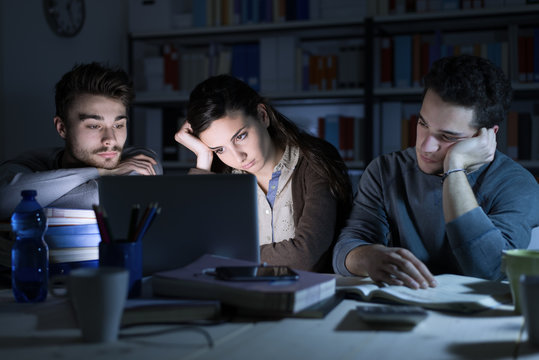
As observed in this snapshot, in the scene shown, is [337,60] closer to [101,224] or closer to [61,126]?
[61,126]

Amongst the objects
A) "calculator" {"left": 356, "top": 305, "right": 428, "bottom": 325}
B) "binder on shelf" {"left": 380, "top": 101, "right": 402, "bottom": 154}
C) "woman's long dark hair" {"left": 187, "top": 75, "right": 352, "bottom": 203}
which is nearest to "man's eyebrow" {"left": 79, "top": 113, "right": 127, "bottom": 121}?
"woman's long dark hair" {"left": 187, "top": 75, "right": 352, "bottom": 203}

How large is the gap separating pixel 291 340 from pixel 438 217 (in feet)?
2.73

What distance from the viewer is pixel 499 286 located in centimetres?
101

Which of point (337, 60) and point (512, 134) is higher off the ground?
point (337, 60)

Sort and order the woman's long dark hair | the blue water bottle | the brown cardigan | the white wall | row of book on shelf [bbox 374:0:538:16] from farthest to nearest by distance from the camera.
→ row of book on shelf [bbox 374:0:538:16] < the white wall < the woman's long dark hair < the brown cardigan < the blue water bottle

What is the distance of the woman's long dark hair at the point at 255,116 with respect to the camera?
1.64m

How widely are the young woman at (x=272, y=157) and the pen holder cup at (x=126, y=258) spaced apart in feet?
2.19

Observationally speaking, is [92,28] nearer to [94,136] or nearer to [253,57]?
[253,57]

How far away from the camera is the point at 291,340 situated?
729mm

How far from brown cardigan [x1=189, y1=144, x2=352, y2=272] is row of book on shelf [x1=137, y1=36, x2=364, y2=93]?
62.2 inches

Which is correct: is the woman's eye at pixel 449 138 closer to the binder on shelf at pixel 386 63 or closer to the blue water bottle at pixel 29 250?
the blue water bottle at pixel 29 250

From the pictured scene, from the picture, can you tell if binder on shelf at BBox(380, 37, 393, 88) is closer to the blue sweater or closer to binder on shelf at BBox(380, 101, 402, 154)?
binder on shelf at BBox(380, 101, 402, 154)

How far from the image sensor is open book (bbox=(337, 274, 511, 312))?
2.86 feet

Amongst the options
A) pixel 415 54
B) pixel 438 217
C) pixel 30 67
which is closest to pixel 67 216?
pixel 438 217
